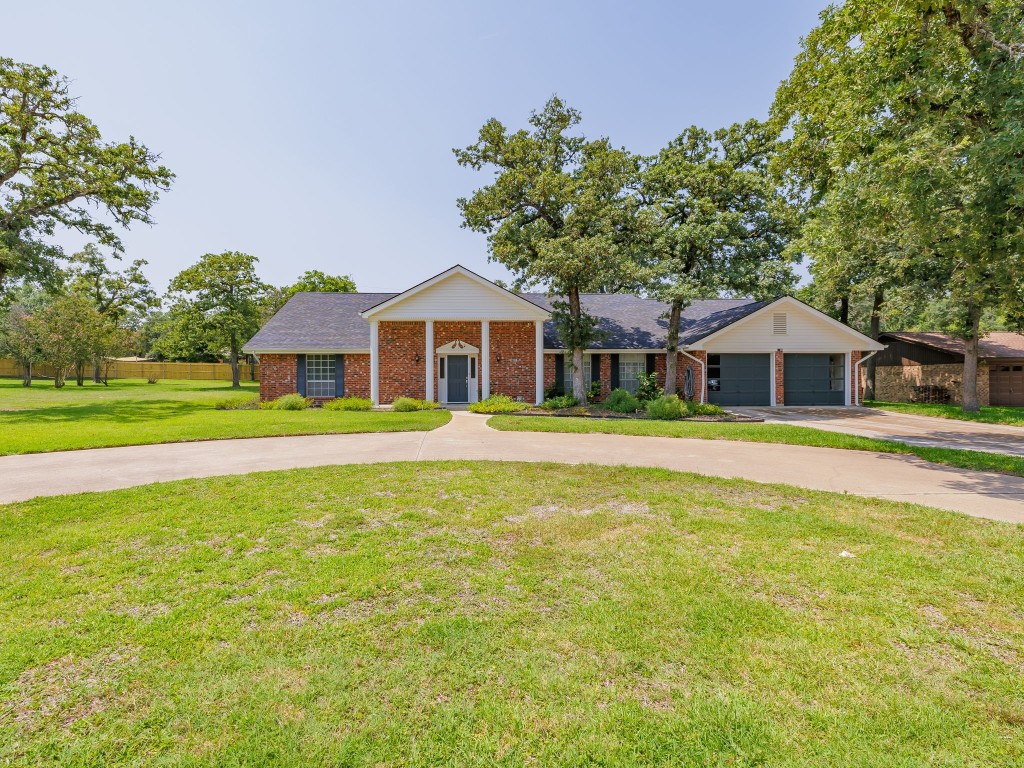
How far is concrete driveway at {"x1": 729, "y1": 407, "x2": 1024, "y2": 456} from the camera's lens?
10.7m

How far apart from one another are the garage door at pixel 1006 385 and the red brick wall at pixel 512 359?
2253 centimetres

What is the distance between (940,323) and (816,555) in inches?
877

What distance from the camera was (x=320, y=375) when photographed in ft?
63.8

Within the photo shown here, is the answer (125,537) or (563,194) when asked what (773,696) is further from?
(563,194)

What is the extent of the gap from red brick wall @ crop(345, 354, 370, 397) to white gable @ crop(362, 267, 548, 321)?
2275 mm

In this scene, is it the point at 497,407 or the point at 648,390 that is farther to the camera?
the point at 648,390

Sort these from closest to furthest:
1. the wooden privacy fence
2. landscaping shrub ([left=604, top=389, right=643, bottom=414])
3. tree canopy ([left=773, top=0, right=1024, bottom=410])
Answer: tree canopy ([left=773, top=0, right=1024, bottom=410]), landscaping shrub ([left=604, top=389, right=643, bottom=414]), the wooden privacy fence

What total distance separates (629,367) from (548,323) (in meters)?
4.51

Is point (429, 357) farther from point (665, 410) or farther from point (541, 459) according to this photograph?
point (541, 459)

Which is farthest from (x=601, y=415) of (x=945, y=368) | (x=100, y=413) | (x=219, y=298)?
(x=219, y=298)

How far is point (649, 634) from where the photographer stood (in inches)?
116

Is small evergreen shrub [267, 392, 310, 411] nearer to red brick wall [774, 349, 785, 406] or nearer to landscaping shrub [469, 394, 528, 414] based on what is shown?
landscaping shrub [469, 394, 528, 414]

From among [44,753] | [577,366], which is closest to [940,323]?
[577,366]

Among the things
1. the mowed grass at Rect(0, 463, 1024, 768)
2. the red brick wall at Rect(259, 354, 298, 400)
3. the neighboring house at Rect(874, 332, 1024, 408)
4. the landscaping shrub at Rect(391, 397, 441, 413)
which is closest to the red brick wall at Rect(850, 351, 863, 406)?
the neighboring house at Rect(874, 332, 1024, 408)
